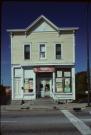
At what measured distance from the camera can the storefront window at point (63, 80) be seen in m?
36.5

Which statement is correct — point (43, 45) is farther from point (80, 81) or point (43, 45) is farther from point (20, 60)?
point (80, 81)

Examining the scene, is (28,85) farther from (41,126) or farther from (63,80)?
(41,126)

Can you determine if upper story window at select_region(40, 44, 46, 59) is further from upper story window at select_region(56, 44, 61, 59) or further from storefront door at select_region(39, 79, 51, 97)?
storefront door at select_region(39, 79, 51, 97)

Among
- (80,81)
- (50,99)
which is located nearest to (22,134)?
(50,99)

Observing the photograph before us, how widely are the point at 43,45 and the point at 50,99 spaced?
15.8 feet

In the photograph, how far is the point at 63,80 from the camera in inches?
1432

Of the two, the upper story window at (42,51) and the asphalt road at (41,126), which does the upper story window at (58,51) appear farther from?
the asphalt road at (41,126)

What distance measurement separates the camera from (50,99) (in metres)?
36.3

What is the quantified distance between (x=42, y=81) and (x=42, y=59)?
2.02 meters

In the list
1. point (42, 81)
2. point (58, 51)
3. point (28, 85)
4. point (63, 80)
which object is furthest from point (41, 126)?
point (42, 81)

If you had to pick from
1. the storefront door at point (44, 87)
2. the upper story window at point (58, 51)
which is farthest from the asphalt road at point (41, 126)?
the storefront door at point (44, 87)

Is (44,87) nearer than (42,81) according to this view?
No

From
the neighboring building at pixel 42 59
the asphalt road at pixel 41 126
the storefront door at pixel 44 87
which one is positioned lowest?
the asphalt road at pixel 41 126

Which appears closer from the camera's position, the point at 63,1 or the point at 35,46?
the point at 63,1
